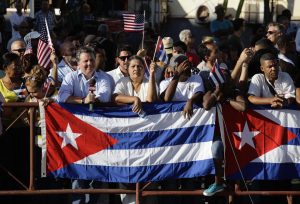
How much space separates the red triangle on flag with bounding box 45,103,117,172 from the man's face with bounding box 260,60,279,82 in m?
2.11

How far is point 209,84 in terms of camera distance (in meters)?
12.5

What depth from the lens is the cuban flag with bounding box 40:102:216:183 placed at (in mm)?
12180

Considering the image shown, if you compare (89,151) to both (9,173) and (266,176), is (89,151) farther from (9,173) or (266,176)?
(266,176)

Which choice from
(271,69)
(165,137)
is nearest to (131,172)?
(165,137)

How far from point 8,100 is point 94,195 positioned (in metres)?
1.63

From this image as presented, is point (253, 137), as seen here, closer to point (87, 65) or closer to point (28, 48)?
point (87, 65)

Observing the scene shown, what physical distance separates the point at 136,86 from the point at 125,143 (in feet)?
2.45

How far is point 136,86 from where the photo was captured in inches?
490

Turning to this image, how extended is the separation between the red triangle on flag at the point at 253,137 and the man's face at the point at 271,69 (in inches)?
22.8

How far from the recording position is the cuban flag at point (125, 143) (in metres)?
12.2

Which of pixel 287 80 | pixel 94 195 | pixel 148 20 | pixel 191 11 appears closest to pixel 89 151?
pixel 94 195

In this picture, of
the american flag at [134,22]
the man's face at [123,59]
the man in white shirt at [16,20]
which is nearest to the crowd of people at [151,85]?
the man's face at [123,59]

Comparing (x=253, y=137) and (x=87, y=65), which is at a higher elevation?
(x=87, y=65)

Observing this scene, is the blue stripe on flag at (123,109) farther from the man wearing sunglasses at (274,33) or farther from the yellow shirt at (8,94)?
the man wearing sunglasses at (274,33)
